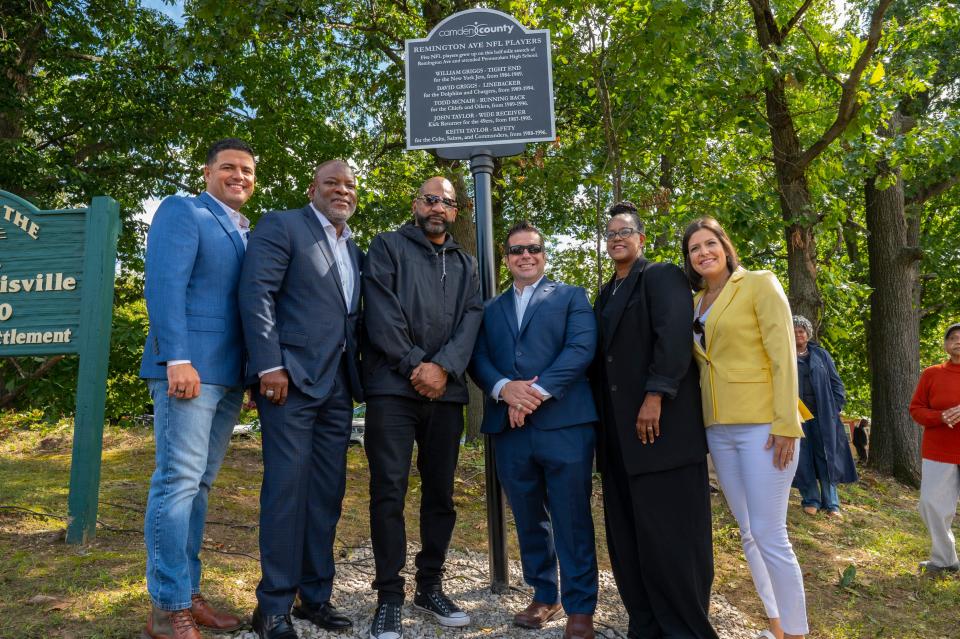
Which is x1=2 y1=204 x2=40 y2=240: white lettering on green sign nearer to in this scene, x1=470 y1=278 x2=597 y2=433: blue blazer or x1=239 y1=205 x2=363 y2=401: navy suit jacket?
x1=239 y1=205 x2=363 y2=401: navy suit jacket

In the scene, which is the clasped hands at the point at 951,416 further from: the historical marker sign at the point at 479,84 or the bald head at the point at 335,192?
the bald head at the point at 335,192

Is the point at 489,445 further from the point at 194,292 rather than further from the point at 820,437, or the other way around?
the point at 820,437

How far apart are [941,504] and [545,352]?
3.99 metres

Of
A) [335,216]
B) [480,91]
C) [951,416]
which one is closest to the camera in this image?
[335,216]

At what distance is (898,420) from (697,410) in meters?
9.97

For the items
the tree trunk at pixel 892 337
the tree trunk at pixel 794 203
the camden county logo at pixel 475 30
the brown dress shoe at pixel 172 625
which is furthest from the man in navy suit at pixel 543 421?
the tree trunk at pixel 892 337

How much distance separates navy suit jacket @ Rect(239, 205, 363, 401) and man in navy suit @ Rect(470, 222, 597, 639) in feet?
2.84

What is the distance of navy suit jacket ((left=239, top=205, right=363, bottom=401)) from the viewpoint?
3.43 meters

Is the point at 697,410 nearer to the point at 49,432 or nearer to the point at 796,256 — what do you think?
the point at 796,256

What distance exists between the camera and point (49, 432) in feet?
29.7

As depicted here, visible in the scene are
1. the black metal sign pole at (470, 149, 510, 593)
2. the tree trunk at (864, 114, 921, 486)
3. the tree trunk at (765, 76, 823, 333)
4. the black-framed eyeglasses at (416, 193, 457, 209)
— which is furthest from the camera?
the tree trunk at (864, 114, 921, 486)

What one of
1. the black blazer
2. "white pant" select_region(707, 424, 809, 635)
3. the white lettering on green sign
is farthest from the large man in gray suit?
the white lettering on green sign

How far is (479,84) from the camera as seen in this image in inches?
185

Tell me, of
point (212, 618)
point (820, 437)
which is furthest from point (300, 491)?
point (820, 437)
